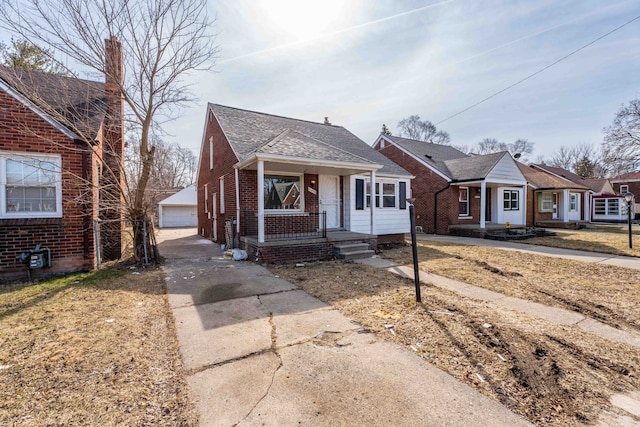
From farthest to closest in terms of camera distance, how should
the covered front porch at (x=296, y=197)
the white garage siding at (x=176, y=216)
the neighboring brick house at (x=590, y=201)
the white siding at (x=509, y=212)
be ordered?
1. the white garage siding at (x=176, y=216)
2. the neighboring brick house at (x=590, y=201)
3. the white siding at (x=509, y=212)
4. the covered front porch at (x=296, y=197)

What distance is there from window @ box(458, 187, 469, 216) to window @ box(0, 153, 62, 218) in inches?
651

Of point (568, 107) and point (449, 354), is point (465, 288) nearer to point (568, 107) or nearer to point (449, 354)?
point (449, 354)

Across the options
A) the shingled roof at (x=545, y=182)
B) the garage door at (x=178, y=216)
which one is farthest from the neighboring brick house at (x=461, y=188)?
the garage door at (x=178, y=216)

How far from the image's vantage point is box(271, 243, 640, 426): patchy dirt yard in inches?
96.4

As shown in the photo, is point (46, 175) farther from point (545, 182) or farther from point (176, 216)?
point (545, 182)

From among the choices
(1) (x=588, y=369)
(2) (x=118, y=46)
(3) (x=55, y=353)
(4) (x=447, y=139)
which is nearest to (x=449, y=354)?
(1) (x=588, y=369)

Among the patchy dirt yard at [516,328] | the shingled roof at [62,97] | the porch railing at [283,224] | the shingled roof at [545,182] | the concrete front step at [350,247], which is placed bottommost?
the patchy dirt yard at [516,328]

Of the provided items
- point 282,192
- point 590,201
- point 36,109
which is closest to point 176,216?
point 282,192

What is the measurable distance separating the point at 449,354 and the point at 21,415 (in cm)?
373

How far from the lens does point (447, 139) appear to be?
3547 cm

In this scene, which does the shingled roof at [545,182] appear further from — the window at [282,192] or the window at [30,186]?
the window at [30,186]

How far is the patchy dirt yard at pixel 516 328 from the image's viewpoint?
Answer: 2449 millimetres

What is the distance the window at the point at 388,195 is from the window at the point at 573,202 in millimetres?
18778

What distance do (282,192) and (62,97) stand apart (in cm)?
618
